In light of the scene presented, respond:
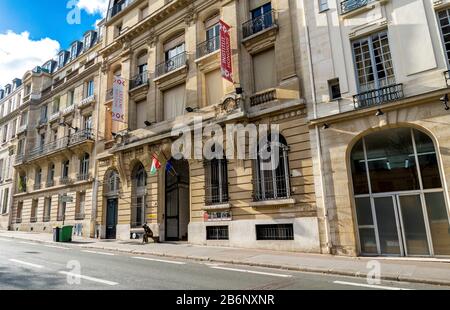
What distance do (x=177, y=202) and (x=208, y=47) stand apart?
29.7 feet

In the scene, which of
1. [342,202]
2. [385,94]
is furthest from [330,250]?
[385,94]

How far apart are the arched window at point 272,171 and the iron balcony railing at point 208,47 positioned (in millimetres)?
6396

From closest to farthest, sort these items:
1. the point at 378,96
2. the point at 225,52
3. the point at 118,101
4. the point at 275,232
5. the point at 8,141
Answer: the point at 378,96
the point at 275,232
the point at 225,52
the point at 118,101
the point at 8,141

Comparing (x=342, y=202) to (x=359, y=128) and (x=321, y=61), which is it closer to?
(x=359, y=128)

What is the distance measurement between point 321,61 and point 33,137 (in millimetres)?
30199

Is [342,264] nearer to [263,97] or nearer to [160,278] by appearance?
[160,278]

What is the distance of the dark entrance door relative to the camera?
20.1 m

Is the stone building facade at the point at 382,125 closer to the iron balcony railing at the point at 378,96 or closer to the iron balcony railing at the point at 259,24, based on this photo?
the iron balcony railing at the point at 378,96

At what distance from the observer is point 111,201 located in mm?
20688

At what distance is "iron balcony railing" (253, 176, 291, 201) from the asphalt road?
14.7ft

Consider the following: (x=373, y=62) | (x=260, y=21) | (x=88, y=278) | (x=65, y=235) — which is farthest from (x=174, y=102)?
(x=88, y=278)

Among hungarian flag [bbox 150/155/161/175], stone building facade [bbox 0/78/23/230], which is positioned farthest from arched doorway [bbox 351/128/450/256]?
stone building facade [bbox 0/78/23/230]
